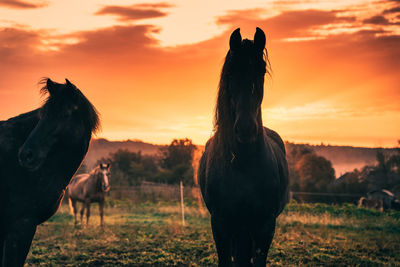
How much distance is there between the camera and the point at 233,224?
407cm

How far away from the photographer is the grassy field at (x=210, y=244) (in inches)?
310

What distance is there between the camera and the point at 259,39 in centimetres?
374

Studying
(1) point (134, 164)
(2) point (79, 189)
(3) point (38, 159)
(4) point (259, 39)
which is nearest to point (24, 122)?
(3) point (38, 159)

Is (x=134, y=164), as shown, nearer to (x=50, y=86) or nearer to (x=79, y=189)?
(x=79, y=189)

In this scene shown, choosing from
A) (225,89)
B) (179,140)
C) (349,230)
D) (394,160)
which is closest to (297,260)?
(225,89)

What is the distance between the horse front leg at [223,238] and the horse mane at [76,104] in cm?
190

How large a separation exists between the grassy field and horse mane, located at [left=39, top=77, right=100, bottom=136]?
4.07 m

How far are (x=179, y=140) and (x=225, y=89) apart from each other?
141 ft

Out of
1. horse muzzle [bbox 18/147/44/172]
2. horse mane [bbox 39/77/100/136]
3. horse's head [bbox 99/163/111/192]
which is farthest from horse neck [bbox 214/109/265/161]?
horse's head [bbox 99/163/111/192]

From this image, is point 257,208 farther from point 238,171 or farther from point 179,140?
point 179,140

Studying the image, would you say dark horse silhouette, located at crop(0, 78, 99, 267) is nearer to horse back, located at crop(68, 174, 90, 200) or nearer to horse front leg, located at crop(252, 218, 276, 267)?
horse front leg, located at crop(252, 218, 276, 267)

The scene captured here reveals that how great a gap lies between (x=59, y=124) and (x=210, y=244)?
21.0 feet

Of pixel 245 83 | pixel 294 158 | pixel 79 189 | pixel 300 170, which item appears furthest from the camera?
pixel 294 158

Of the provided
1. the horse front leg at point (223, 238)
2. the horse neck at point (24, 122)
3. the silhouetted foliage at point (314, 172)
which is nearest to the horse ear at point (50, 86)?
the horse neck at point (24, 122)
